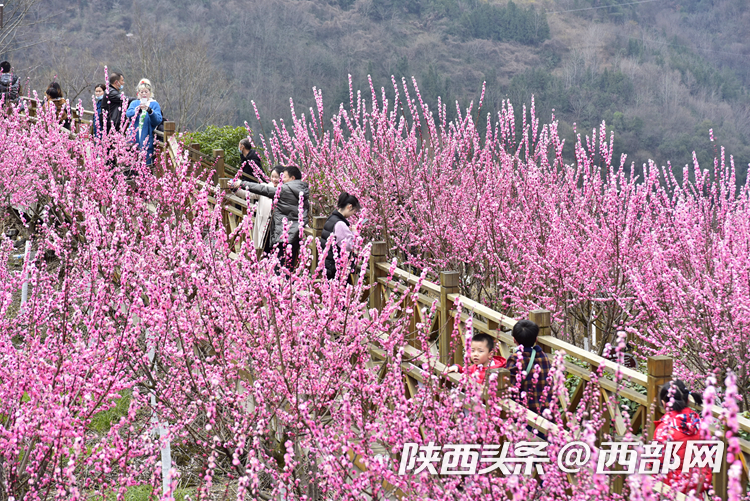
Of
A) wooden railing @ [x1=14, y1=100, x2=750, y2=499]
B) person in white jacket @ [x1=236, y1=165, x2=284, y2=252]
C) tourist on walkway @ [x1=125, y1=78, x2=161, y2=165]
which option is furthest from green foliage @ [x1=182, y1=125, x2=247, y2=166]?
person in white jacket @ [x1=236, y1=165, x2=284, y2=252]

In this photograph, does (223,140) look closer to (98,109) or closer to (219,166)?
(98,109)

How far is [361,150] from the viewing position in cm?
881

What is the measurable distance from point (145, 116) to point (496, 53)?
47.6m

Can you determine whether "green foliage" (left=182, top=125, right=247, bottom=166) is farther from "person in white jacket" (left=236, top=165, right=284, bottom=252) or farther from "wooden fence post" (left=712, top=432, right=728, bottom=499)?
"wooden fence post" (left=712, top=432, right=728, bottom=499)

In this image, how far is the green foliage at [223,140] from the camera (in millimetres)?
14782

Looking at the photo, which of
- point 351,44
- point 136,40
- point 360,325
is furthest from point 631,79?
point 360,325

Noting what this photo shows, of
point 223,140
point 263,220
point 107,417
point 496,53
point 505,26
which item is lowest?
point 496,53

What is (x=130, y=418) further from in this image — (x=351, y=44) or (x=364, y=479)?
(x=351, y=44)

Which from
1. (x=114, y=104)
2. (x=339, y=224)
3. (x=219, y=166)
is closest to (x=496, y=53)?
(x=114, y=104)

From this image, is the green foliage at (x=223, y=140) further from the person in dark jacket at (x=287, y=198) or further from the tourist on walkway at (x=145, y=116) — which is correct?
the person in dark jacket at (x=287, y=198)

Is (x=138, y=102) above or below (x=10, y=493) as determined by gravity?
above

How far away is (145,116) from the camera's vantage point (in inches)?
353

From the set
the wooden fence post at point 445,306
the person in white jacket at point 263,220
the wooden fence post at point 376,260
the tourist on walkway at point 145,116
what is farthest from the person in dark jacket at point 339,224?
the tourist on walkway at point 145,116

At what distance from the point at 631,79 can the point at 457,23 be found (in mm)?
12938
